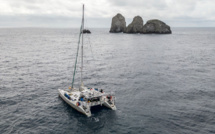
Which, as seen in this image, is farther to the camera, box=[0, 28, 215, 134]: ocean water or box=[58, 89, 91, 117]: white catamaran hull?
box=[58, 89, 91, 117]: white catamaran hull

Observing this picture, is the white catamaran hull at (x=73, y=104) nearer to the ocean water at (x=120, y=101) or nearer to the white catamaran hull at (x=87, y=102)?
the white catamaran hull at (x=87, y=102)

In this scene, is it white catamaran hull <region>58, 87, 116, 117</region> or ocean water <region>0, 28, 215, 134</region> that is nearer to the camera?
ocean water <region>0, 28, 215, 134</region>

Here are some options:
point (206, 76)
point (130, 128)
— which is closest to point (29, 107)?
point (130, 128)

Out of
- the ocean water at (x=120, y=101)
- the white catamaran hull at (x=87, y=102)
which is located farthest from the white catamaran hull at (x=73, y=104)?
the ocean water at (x=120, y=101)

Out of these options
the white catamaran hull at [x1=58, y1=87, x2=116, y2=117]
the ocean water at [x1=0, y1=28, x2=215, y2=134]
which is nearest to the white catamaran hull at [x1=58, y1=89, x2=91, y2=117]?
the white catamaran hull at [x1=58, y1=87, x2=116, y2=117]

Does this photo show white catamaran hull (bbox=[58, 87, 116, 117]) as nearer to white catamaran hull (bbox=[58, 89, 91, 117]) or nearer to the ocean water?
white catamaran hull (bbox=[58, 89, 91, 117])

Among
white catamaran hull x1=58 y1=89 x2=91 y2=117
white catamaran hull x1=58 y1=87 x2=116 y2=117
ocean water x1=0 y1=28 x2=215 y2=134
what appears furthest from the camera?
white catamaran hull x1=58 y1=87 x2=116 y2=117

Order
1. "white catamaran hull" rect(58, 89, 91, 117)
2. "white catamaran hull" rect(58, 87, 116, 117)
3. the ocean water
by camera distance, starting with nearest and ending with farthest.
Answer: the ocean water → "white catamaran hull" rect(58, 89, 91, 117) → "white catamaran hull" rect(58, 87, 116, 117)

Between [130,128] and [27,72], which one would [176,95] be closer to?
[130,128]

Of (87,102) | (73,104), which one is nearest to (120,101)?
(87,102)

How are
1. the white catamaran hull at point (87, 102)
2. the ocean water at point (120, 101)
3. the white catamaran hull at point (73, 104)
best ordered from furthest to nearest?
the white catamaran hull at point (87, 102) < the white catamaran hull at point (73, 104) < the ocean water at point (120, 101)

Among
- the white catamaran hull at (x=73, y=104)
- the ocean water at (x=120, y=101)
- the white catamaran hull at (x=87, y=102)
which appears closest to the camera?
the ocean water at (x=120, y=101)
